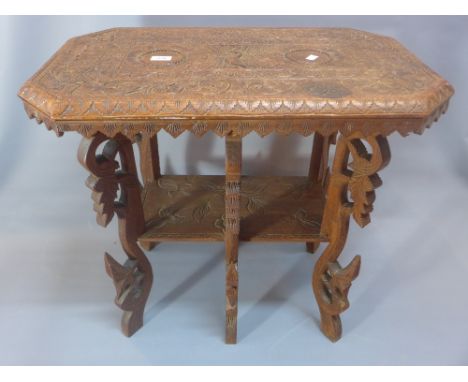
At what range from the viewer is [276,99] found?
117 cm

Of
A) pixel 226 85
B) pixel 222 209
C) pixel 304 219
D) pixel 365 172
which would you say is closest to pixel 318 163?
pixel 304 219

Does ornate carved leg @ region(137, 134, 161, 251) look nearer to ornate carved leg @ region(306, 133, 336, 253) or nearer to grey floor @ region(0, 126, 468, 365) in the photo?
grey floor @ region(0, 126, 468, 365)

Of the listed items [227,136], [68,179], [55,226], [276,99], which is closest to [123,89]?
[227,136]

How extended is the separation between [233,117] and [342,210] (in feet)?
1.70

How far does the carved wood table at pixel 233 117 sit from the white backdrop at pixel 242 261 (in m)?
0.14

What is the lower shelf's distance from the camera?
163 cm

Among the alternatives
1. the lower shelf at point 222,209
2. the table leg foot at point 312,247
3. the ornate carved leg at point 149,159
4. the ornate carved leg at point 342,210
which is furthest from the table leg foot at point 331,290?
the ornate carved leg at point 149,159

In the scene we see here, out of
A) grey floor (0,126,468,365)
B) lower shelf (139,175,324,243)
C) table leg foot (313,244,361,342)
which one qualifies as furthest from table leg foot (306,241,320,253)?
table leg foot (313,244,361,342)

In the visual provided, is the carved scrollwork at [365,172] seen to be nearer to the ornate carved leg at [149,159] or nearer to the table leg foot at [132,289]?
the table leg foot at [132,289]

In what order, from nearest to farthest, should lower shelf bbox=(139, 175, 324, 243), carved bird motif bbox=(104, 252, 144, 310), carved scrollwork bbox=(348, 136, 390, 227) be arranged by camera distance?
carved scrollwork bbox=(348, 136, 390, 227) → carved bird motif bbox=(104, 252, 144, 310) → lower shelf bbox=(139, 175, 324, 243)

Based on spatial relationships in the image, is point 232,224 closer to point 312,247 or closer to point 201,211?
point 201,211

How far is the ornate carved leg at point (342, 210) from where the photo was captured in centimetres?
132

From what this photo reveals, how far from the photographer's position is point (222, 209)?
1.78 m

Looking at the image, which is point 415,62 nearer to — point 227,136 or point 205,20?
point 227,136
